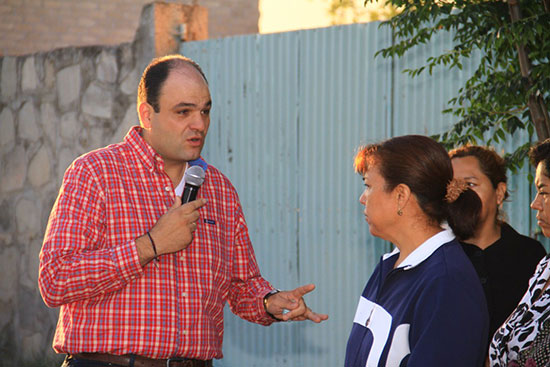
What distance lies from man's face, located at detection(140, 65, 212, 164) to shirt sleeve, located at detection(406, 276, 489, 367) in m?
1.36

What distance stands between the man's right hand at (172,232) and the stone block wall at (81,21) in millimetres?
9071

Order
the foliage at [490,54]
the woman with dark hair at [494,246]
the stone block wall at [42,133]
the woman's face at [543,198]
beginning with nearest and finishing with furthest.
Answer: the woman's face at [543,198], the woman with dark hair at [494,246], the foliage at [490,54], the stone block wall at [42,133]

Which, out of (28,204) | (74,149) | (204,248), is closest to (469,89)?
(204,248)

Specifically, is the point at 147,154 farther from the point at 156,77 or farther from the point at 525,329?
the point at 525,329

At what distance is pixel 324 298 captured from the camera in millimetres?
6781

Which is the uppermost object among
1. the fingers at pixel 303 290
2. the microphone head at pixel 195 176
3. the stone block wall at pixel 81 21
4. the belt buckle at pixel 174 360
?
the stone block wall at pixel 81 21

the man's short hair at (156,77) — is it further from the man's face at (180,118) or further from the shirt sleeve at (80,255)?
the shirt sleeve at (80,255)

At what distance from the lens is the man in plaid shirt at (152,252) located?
3432mm

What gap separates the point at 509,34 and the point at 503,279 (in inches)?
50.4

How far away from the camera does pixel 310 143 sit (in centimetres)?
693

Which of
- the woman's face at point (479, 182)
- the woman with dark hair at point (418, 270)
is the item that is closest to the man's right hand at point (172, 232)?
the woman with dark hair at point (418, 270)

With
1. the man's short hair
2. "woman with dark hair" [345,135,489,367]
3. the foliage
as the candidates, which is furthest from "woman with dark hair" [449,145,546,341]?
the man's short hair

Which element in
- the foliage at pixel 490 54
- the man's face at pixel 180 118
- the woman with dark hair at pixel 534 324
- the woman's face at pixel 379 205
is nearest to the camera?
the woman's face at pixel 379 205

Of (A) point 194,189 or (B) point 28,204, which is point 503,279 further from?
(B) point 28,204
